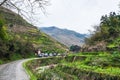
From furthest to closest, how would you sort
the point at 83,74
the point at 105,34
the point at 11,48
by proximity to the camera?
the point at 11,48 < the point at 105,34 < the point at 83,74

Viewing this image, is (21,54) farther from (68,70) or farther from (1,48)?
(68,70)

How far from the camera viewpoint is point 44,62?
95.9m

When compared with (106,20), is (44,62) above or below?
below

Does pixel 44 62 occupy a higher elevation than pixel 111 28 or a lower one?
lower

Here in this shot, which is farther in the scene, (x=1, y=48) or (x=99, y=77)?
(x=1, y=48)

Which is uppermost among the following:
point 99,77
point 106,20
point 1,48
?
point 106,20

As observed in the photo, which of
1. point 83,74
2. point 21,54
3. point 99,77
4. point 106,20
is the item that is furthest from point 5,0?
point 21,54

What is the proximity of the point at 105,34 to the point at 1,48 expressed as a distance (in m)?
27.0

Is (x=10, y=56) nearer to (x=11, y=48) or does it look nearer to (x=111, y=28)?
(x=11, y=48)

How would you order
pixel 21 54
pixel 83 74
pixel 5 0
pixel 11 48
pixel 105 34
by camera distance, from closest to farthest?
pixel 5 0, pixel 83 74, pixel 105 34, pixel 11 48, pixel 21 54

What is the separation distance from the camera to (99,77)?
103 ft

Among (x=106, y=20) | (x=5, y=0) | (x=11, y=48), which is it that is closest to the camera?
(x=5, y=0)

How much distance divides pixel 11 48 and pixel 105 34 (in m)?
26.4

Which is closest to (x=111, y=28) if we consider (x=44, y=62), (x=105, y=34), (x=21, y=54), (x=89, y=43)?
(x=105, y=34)
